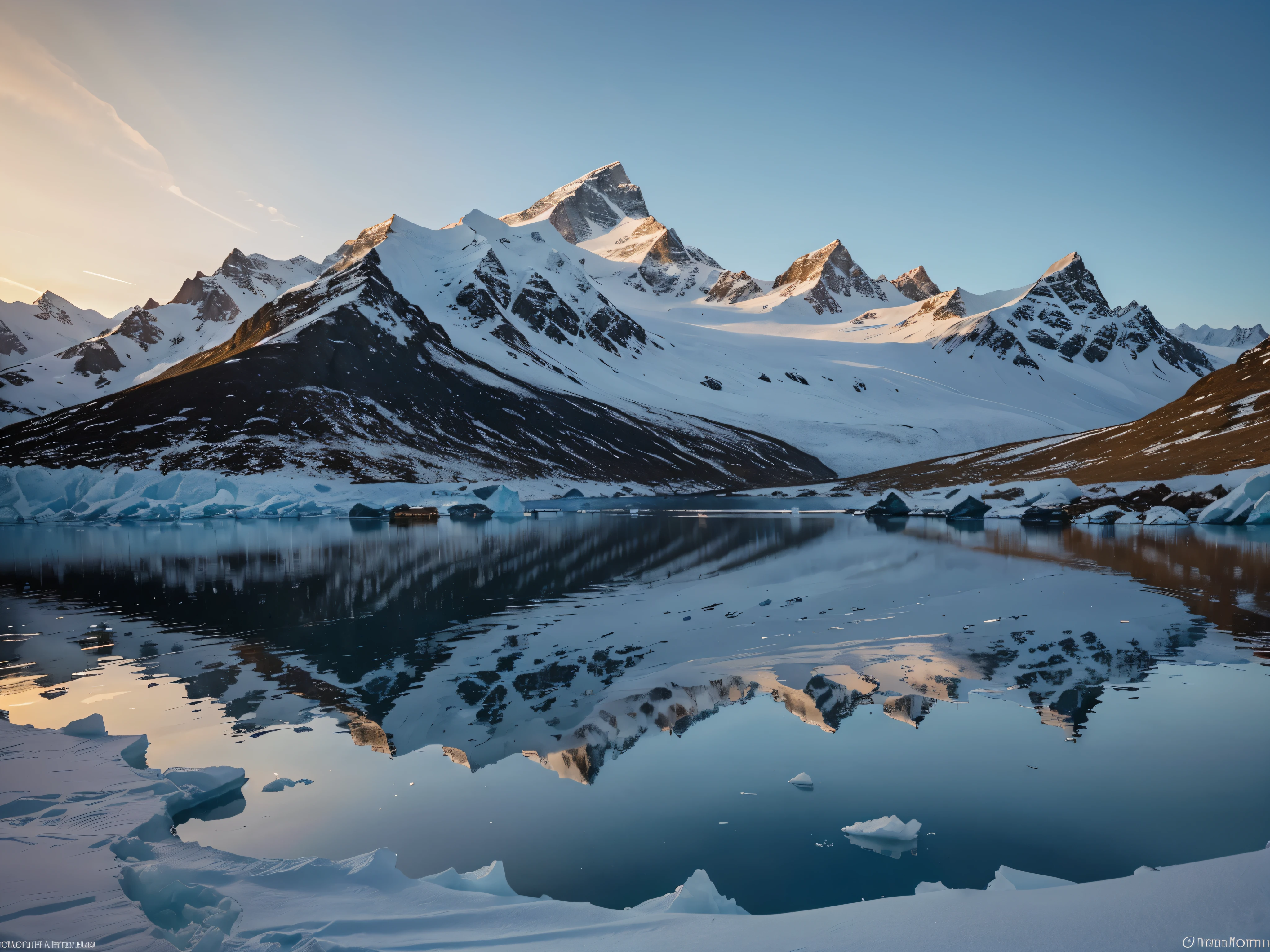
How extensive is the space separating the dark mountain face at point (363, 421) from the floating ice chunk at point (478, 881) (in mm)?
116177

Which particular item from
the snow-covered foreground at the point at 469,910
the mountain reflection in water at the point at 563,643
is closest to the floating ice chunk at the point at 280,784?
the mountain reflection in water at the point at 563,643

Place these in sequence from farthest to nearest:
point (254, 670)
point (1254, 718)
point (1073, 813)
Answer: point (254, 670) < point (1254, 718) < point (1073, 813)

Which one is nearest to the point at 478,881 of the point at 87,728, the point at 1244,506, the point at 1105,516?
the point at 87,728

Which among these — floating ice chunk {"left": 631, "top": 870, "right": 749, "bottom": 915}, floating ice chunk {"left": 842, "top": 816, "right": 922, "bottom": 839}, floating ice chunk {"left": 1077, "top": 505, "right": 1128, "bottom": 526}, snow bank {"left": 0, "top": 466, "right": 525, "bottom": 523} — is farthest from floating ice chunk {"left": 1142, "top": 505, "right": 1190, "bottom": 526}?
floating ice chunk {"left": 631, "top": 870, "right": 749, "bottom": 915}

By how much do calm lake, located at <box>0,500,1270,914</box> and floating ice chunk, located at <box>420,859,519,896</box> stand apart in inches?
15.3

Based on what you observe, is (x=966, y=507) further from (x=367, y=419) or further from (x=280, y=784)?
(x=367, y=419)

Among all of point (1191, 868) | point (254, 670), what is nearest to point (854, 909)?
point (1191, 868)

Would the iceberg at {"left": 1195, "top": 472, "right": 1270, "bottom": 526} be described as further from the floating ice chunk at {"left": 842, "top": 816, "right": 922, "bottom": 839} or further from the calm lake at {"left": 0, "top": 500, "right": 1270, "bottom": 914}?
the floating ice chunk at {"left": 842, "top": 816, "right": 922, "bottom": 839}

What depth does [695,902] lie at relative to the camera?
627cm

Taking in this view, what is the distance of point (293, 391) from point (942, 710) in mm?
143003

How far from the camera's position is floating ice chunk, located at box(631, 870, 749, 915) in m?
6.23

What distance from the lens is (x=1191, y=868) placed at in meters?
5.71

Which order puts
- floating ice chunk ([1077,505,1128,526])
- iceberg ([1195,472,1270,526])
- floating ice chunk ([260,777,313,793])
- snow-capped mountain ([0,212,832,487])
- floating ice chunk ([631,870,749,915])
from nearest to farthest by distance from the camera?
floating ice chunk ([631,870,749,915]), floating ice chunk ([260,777,313,793]), iceberg ([1195,472,1270,526]), floating ice chunk ([1077,505,1128,526]), snow-capped mountain ([0,212,832,487])

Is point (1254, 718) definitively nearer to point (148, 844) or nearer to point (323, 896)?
point (323, 896)
